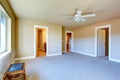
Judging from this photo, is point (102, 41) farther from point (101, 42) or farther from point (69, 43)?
point (69, 43)

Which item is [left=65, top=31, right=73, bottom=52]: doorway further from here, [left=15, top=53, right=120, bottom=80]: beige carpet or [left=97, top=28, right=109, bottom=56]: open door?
[left=15, top=53, right=120, bottom=80]: beige carpet

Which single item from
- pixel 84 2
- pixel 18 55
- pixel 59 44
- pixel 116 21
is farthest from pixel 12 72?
pixel 116 21

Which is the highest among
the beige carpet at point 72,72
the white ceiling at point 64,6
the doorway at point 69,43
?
the white ceiling at point 64,6

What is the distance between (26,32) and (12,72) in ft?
11.9

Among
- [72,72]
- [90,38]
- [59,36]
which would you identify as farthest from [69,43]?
[72,72]

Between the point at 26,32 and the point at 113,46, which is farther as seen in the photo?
the point at 26,32

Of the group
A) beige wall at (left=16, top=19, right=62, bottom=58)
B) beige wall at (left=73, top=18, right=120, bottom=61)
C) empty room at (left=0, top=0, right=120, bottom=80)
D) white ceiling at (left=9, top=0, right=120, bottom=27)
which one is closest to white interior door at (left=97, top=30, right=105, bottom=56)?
empty room at (left=0, top=0, right=120, bottom=80)

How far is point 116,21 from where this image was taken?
4.82m

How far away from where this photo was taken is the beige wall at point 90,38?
4.80 metres

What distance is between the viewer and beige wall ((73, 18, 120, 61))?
4797 millimetres

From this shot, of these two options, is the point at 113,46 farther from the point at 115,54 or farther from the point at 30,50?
the point at 30,50

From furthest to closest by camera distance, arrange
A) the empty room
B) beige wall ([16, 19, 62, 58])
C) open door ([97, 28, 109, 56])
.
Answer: open door ([97, 28, 109, 56]), beige wall ([16, 19, 62, 58]), the empty room

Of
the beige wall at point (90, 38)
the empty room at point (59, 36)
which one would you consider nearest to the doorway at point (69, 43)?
the beige wall at point (90, 38)

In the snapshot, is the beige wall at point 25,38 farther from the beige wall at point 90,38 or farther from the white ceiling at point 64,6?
the beige wall at point 90,38
